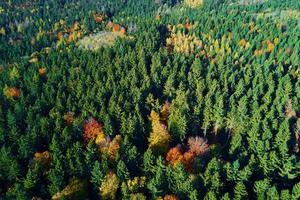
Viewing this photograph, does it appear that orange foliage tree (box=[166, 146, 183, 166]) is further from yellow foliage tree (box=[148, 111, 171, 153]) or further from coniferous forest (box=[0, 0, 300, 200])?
yellow foliage tree (box=[148, 111, 171, 153])

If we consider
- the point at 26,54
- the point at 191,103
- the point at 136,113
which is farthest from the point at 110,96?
the point at 26,54

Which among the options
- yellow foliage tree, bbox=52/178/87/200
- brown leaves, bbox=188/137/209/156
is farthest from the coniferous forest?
brown leaves, bbox=188/137/209/156

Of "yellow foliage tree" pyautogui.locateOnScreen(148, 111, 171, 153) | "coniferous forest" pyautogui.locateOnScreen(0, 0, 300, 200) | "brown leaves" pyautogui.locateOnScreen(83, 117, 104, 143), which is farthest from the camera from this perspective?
"brown leaves" pyautogui.locateOnScreen(83, 117, 104, 143)

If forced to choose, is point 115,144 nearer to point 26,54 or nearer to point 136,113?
point 136,113

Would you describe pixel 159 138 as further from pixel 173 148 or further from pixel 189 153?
pixel 189 153

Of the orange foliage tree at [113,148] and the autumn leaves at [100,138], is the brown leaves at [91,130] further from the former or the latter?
the orange foliage tree at [113,148]

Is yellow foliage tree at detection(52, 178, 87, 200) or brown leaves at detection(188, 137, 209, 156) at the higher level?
brown leaves at detection(188, 137, 209, 156)

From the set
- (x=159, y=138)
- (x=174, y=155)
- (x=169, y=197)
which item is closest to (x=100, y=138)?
(x=159, y=138)
